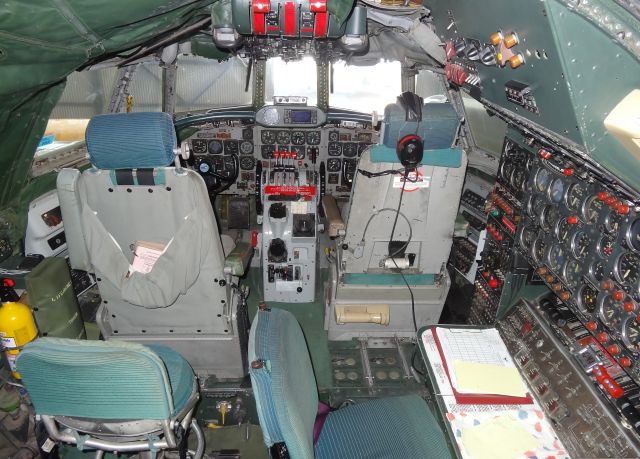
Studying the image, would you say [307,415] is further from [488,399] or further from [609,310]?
[609,310]

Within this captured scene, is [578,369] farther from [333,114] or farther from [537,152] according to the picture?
[333,114]

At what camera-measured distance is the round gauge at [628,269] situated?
1.87 m

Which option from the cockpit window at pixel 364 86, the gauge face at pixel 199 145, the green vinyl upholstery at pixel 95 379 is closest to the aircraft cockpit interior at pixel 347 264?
the green vinyl upholstery at pixel 95 379

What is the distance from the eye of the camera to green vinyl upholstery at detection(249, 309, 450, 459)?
130 cm

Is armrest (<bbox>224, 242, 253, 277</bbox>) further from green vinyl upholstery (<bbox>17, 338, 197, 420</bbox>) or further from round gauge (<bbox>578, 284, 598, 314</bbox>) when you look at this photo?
round gauge (<bbox>578, 284, 598, 314</bbox>)

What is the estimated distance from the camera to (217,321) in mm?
2703

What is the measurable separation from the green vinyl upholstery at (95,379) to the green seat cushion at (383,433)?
78 cm

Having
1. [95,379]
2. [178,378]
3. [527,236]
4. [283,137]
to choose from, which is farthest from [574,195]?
[283,137]

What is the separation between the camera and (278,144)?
5344 mm

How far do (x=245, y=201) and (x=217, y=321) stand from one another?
8.92 feet

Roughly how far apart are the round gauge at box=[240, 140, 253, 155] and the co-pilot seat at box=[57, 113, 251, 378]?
2803 mm

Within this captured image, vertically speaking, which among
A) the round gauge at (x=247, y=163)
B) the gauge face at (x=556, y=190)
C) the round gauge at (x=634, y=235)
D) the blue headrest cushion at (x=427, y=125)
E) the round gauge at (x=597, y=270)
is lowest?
the round gauge at (x=247, y=163)

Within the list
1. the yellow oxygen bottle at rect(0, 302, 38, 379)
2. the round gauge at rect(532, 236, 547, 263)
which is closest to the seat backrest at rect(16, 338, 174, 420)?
the yellow oxygen bottle at rect(0, 302, 38, 379)

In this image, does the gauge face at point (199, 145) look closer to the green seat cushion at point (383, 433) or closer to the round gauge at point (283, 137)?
the round gauge at point (283, 137)
